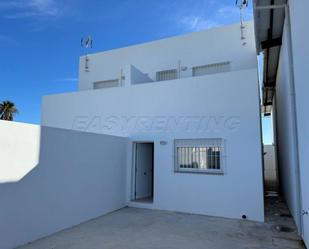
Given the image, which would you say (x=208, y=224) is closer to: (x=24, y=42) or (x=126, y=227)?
(x=126, y=227)

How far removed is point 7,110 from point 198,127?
2304cm

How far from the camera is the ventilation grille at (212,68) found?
11.1 m

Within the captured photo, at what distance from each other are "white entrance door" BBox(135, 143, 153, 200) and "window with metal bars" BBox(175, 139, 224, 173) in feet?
6.21

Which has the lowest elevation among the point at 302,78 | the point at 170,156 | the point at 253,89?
the point at 170,156

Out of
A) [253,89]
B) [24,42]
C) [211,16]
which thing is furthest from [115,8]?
[253,89]

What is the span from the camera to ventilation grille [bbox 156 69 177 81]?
12.1 metres

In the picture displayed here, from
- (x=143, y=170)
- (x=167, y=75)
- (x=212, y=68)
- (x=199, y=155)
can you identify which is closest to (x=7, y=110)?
(x=167, y=75)

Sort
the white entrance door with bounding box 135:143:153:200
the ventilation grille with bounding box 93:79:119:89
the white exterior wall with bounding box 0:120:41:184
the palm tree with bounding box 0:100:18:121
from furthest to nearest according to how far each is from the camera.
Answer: the palm tree with bounding box 0:100:18:121 → the ventilation grille with bounding box 93:79:119:89 → the white entrance door with bounding box 135:143:153:200 → the white exterior wall with bounding box 0:120:41:184

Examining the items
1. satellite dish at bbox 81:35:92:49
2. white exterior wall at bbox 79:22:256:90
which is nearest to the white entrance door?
white exterior wall at bbox 79:22:256:90

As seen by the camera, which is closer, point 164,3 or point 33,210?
point 33,210

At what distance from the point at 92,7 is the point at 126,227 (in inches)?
342

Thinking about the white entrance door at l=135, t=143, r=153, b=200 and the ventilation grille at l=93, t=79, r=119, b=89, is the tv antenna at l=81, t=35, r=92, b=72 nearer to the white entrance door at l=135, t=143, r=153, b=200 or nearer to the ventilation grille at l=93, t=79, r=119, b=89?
the ventilation grille at l=93, t=79, r=119, b=89

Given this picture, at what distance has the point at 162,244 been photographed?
5.29m

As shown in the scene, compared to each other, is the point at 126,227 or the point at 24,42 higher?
the point at 24,42
